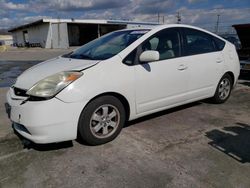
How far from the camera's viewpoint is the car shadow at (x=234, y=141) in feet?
10.2

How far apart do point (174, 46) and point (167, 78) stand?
600 millimetres

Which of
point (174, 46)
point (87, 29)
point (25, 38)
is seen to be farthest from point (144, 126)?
point (25, 38)

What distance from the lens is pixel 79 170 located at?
2.83m

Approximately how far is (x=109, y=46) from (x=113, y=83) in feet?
2.96

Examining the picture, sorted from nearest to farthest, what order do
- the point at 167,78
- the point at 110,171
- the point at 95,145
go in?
the point at 110,171
the point at 95,145
the point at 167,78

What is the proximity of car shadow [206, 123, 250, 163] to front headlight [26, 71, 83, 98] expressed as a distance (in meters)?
2.07

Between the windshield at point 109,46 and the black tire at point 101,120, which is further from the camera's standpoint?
the windshield at point 109,46

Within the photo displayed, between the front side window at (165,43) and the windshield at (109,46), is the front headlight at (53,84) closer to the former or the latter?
the windshield at (109,46)

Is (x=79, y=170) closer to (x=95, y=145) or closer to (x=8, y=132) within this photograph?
(x=95, y=145)

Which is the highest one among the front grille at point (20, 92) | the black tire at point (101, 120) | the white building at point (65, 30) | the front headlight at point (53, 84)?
the white building at point (65, 30)

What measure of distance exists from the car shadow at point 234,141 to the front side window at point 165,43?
1.38 metres

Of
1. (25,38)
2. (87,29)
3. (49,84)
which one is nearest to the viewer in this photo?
(49,84)

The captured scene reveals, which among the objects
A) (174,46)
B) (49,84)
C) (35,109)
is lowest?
(35,109)

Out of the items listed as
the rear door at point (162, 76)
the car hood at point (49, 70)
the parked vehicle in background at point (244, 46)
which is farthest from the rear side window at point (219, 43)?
the parked vehicle in background at point (244, 46)
